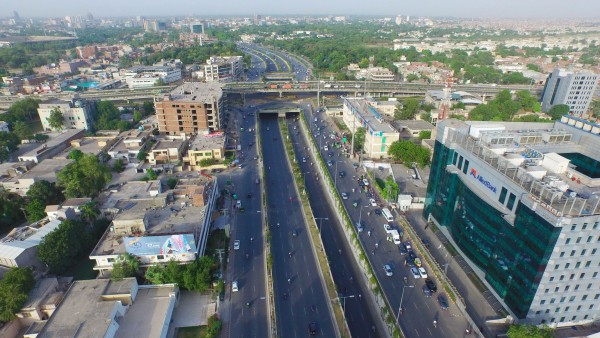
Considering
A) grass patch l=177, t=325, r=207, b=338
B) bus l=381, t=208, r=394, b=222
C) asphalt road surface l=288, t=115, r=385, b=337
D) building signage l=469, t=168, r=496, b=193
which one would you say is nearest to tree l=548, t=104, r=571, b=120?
bus l=381, t=208, r=394, b=222

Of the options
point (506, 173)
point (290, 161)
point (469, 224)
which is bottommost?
point (290, 161)

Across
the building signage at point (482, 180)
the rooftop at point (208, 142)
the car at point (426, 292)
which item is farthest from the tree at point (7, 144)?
the building signage at point (482, 180)

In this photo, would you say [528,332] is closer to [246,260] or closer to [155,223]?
[246,260]

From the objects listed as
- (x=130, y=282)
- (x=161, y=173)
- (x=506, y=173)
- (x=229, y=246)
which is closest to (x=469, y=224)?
(x=506, y=173)

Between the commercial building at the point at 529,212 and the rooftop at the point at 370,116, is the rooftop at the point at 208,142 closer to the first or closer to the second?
the rooftop at the point at 370,116

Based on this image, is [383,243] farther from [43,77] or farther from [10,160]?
[43,77]

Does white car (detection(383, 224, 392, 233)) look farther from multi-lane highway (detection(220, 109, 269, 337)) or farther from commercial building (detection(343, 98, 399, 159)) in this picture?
commercial building (detection(343, 98, 399, 159))

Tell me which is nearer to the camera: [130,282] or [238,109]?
[130,282]
